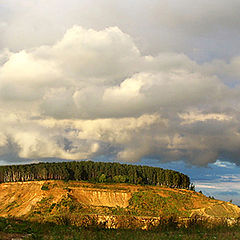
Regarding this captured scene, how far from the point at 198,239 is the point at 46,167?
14149cm

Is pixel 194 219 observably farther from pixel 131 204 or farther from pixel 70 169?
pixel 70 169

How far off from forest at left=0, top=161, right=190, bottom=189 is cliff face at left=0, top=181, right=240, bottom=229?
22.6 metres

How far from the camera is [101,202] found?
114 metres

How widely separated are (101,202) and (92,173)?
160ft

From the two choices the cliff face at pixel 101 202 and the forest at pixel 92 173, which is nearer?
the cliff face at pixel 101 202

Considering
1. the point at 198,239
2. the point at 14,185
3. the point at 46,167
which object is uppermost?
the point at 46,167

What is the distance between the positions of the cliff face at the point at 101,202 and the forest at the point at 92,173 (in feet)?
74.2

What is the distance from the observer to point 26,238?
2347cm

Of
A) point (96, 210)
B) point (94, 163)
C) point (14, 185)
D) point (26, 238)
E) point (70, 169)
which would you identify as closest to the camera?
point (26, 238)

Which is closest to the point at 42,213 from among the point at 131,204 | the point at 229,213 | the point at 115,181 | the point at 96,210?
the point at 96,210

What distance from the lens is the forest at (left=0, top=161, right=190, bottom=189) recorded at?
15375 cm

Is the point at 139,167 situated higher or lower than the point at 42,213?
higher

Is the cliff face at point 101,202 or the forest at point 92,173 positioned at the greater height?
the forest at point 92,173

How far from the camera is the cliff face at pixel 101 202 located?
102 metres
